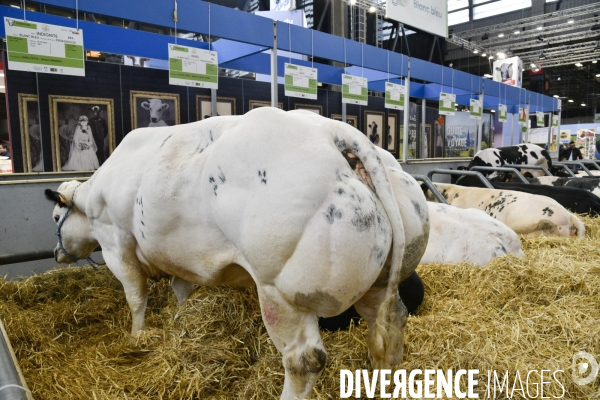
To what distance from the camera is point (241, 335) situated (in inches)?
85.1

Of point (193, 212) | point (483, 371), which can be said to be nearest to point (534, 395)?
point (483, 371)

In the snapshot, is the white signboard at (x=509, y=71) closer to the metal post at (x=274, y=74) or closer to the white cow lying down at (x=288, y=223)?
the metal post at (x=274, y=74)

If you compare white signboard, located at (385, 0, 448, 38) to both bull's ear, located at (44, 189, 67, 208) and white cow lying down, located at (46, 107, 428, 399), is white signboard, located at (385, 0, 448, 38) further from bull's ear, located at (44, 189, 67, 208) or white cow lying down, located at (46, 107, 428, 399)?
white cow lying down, located at (46, 107, 428, 399)

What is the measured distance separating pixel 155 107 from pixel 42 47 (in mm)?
1839

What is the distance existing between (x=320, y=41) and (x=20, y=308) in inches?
171

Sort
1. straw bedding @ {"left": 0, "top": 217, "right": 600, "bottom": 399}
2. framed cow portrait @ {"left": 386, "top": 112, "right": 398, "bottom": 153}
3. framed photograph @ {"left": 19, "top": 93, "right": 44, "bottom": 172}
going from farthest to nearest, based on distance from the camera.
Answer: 1. framed cow portrait @ {"left": 386, "top": 112, "right": 398, "bottom": 153}
2. framed photograph @ {"left": 19, "top": 93, "right": 44, "bottom": 172}
3. straw bedding @ {"left": 0, "top": 217, "right": 600, "bottom": 399}

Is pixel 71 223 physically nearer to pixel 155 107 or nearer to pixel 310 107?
pixel 155 107

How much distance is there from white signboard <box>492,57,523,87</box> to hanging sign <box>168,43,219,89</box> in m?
11.3

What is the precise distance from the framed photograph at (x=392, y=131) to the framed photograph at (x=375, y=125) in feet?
0.93

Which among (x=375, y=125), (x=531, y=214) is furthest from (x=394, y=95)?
(x=531, y=214)

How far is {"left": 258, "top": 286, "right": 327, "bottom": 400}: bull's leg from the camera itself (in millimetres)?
1502

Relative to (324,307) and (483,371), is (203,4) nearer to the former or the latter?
(324,307)

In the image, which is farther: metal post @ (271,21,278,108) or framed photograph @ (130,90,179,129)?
framed photograph @ (130,90,179,129)

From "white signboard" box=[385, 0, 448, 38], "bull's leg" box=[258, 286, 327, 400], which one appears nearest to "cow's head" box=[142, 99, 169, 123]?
"white signboard" box=[385, 0, 448, 38]
